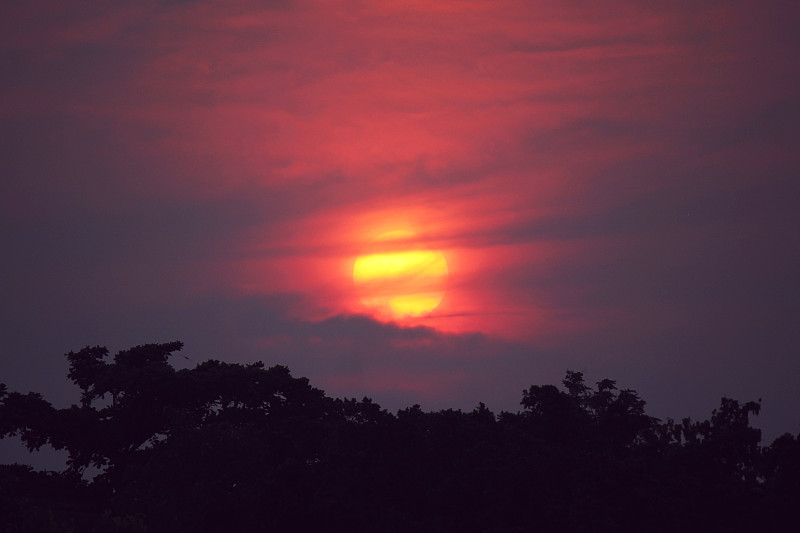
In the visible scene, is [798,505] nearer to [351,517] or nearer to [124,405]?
[351,517]

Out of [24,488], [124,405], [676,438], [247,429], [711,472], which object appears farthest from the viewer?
[124,405]

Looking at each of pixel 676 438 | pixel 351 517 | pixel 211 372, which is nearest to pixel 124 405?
pixel 211 372

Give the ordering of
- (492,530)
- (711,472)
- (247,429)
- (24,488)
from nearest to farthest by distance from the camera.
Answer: (492,530) → (711,472) → (247,429) → (24,488)

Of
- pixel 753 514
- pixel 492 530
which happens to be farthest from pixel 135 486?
pixel 753 514

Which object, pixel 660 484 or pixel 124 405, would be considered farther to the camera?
pixel 124 405

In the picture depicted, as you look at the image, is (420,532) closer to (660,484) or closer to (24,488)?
(660,484)

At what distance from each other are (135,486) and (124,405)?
13.7 meters

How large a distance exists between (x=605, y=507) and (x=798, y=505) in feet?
25.2

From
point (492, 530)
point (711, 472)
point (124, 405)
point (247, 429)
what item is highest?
point (124, 405)

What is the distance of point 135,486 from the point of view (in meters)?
46.5

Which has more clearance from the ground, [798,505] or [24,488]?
[24,488]

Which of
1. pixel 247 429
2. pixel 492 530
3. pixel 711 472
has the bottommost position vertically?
pixel 492 530

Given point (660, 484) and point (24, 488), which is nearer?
point (660, 484)

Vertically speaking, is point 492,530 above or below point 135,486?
below
